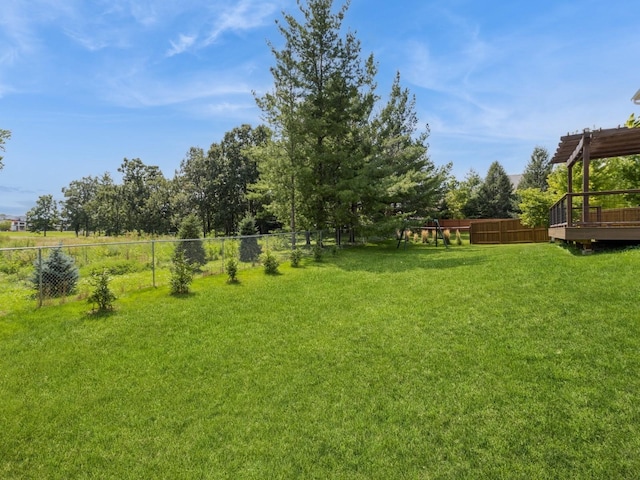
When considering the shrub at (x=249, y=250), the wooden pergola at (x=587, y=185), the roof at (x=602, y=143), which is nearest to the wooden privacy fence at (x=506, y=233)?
the roof at (x=602, y=143)

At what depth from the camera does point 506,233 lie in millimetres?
18109

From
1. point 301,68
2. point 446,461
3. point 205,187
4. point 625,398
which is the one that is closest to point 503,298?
point 625,398

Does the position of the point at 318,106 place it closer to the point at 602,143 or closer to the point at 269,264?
the point at 269,264

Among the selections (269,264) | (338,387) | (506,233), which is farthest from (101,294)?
(506,233)

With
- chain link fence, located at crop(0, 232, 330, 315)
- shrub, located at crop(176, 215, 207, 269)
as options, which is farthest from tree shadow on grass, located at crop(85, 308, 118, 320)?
shrub, located at crop(176, 215, 207, 269)

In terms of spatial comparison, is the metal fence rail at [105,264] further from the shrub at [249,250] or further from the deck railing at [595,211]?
the deck railing at [595,211]

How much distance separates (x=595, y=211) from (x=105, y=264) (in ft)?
53.5

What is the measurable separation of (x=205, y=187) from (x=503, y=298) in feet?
104

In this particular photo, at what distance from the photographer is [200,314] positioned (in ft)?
19.7

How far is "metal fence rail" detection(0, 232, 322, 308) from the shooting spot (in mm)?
6488

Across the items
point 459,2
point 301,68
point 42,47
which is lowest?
point 42,47

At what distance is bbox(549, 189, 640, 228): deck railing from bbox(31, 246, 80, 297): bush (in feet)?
37.3

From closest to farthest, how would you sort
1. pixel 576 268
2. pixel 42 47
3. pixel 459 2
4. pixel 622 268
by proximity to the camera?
pixel 622 268 < pixel 576 268 < pixel 42 47 < pixel 459 2

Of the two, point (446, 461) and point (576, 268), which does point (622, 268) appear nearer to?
point (576, 268)
